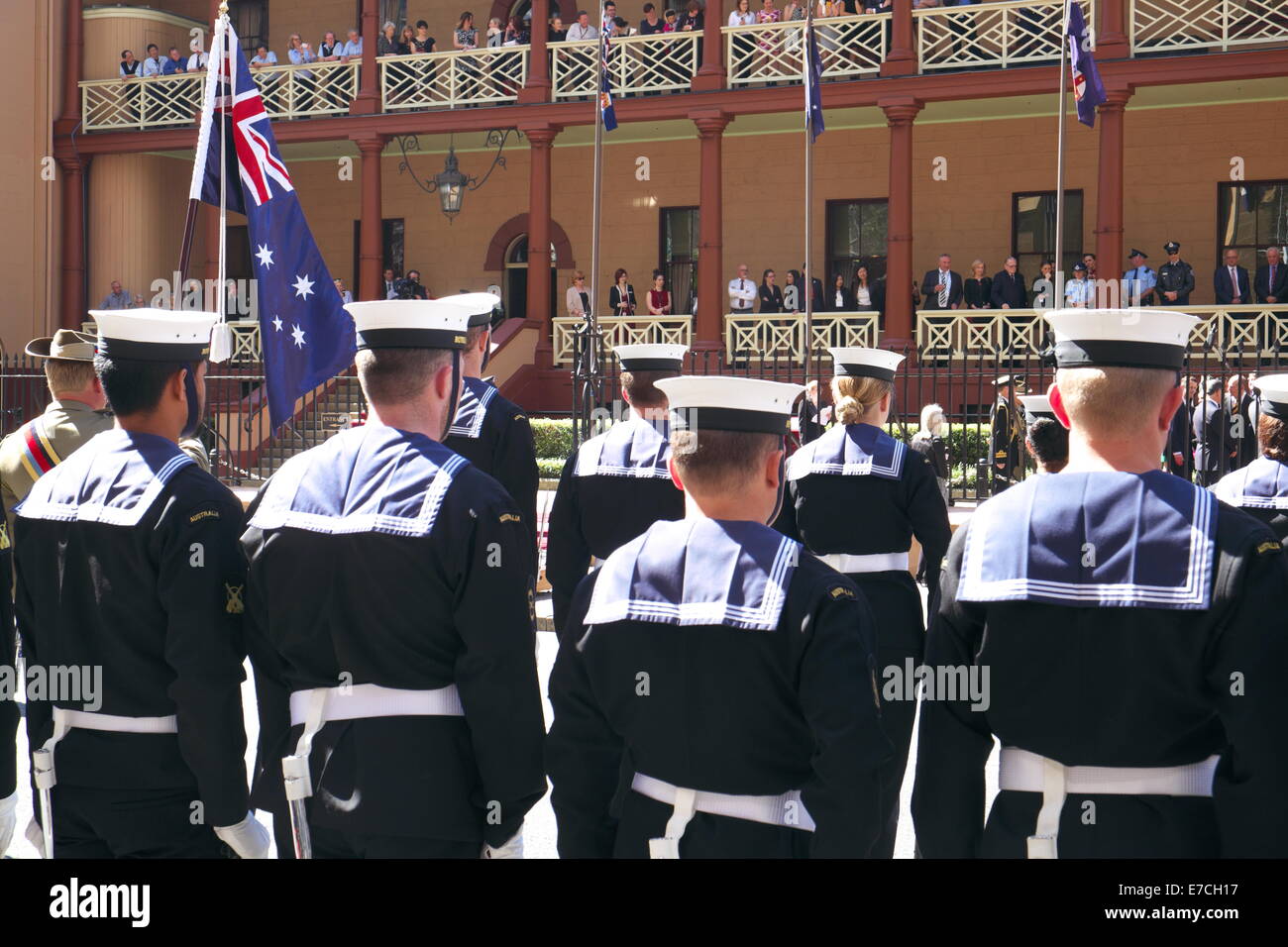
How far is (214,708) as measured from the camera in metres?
3.57

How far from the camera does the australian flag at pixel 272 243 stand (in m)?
6.58

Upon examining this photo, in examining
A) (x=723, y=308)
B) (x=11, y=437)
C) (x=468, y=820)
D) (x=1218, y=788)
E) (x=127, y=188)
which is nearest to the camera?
(x=1218, y=788)

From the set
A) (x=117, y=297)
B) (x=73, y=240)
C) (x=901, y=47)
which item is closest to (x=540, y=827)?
(x=901, y=47)

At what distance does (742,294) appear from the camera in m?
23.2

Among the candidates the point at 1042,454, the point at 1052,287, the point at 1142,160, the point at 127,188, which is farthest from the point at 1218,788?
the point at 127,188

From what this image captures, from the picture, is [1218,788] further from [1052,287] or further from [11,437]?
[1052,287]

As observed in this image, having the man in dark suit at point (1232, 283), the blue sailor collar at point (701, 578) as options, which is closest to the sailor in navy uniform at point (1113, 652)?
the blue sailor collar at point (701, 578)

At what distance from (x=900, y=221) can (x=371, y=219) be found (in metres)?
9.15

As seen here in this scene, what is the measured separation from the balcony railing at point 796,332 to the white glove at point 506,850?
18189 mm

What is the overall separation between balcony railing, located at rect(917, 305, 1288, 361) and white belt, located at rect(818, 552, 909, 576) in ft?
44.4

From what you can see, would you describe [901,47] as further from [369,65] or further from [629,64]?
[369,65]

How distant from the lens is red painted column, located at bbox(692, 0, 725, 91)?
22469 millimetres

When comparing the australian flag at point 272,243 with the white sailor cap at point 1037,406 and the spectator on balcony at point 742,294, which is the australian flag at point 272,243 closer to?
the white sailor cap at point 1037,406

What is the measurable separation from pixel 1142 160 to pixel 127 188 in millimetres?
18188
